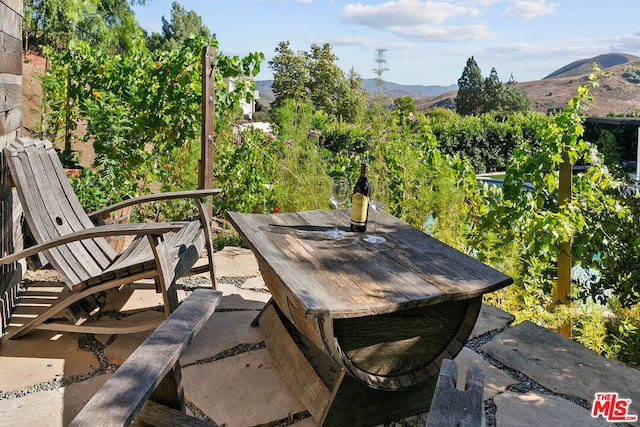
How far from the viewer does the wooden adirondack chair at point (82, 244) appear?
2.13 metres

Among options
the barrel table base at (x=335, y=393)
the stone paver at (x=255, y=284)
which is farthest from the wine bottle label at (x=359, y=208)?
the stone paver at (x=255, y=284)

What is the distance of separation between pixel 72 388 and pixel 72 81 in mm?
3360

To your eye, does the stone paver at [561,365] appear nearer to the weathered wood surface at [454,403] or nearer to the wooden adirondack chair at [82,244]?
the weathered wood surface at [454,403]

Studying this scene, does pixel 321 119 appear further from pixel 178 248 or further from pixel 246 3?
pixel 178 248

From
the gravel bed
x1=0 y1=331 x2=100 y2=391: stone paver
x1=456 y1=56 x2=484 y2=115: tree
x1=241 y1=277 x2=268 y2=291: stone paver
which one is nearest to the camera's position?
the gravel bed

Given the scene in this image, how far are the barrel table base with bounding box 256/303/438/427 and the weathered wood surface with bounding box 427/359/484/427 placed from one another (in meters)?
0.80

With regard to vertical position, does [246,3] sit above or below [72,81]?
above

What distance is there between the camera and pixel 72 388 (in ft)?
6.39

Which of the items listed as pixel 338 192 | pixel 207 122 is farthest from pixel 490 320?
pixel 207 122

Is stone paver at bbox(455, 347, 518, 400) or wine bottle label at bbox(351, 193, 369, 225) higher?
wine bottle label at bbox(351, 193, 369, 225)

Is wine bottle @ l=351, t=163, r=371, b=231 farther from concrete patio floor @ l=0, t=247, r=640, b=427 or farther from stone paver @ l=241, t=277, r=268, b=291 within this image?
stone paver @ l=241, t=277, r=268, b=291

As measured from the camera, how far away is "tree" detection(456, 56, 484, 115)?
37094 millimetres

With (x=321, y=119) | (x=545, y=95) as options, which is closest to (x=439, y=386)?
(x=321, y=119)

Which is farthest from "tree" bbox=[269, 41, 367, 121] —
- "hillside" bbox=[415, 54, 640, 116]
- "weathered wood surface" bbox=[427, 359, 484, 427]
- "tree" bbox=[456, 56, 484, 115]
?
"weathered wood surface" bbox=[427, 359, 484, 427]
